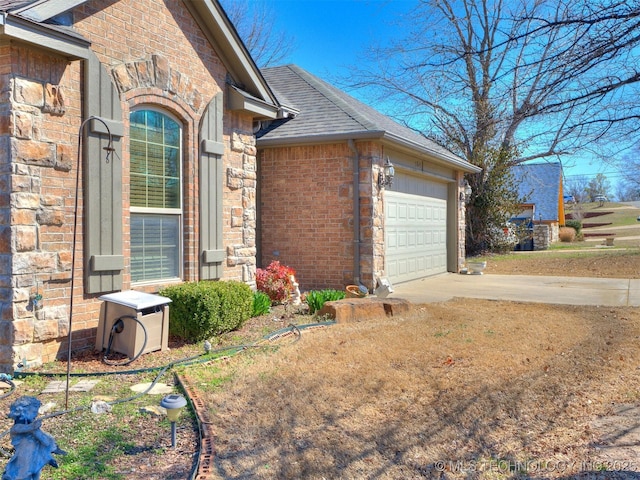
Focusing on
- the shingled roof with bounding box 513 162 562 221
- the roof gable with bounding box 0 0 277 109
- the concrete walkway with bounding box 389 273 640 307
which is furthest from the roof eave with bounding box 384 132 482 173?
the shingled roof with bounding box 513 162 562 221

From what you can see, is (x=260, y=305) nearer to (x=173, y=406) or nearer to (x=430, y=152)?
(x=173, y=406)

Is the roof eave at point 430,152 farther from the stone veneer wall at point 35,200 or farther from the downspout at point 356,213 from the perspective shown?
the stone veneer wall at point 35,200

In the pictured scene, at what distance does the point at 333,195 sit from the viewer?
11273 millimetres

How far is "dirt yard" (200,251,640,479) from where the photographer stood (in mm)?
3588

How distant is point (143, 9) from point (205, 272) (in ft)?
12.0

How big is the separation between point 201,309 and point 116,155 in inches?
83.2

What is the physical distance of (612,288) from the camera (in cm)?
1216

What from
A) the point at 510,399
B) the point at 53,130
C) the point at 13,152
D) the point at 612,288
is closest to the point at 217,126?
the point at 53,130

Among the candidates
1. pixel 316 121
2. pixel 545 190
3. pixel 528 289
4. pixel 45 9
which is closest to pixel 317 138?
pixel 316 121

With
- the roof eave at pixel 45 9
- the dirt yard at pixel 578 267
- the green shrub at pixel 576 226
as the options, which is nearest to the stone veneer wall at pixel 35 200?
the roof eave at pixel 45 9

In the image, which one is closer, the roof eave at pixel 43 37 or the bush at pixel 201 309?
the roof eave at pixel 43 37

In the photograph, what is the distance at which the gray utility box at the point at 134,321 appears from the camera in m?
6.05

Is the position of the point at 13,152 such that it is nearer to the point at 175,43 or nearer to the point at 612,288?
the point at 175,43

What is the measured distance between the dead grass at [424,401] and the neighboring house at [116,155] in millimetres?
2048
